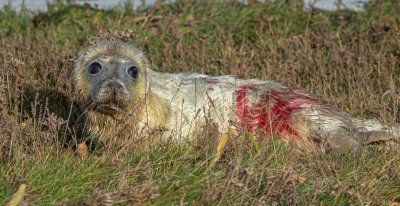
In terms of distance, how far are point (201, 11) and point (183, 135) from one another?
12.4ft

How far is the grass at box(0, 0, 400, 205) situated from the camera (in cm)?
301

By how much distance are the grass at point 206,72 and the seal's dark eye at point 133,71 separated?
567mm

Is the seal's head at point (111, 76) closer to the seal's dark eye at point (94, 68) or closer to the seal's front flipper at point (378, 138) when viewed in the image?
the seal's dark eye at point (94, 68)

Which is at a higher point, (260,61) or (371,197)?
(260,61)

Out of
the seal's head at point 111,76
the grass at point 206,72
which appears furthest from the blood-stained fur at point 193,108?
the grass at point 206,72

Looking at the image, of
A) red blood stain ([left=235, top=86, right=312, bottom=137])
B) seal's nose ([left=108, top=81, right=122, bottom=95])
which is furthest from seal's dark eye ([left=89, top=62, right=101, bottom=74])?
red blood stain ([left=235, top=86, right=312, bottom=137])

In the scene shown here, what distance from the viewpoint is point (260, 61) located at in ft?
20.8

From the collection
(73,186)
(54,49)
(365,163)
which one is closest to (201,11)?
(54,49)

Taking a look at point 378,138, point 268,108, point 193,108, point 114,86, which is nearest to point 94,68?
point 114,86

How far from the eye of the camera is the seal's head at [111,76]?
3.89m

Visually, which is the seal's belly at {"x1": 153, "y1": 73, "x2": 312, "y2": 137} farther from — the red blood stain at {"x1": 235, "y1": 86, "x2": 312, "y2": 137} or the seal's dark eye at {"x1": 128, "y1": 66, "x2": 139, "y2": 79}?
the seal's dark eye at {"x1": 128, "y1": 66, "x2": 139, "y2": 79}

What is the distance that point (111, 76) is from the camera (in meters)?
4.06

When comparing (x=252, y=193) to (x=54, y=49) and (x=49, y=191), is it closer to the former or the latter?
(x=49, y=191)

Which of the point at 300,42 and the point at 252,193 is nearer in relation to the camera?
the point at 252,193
